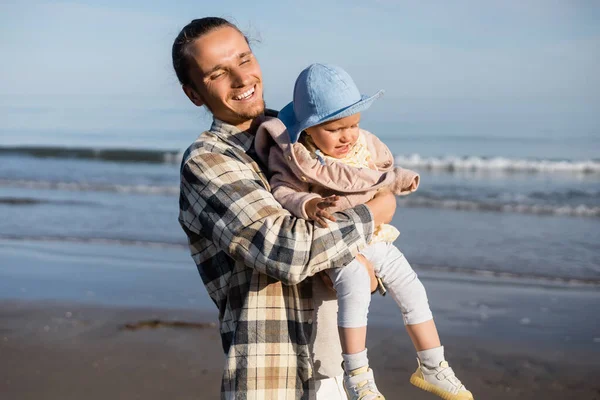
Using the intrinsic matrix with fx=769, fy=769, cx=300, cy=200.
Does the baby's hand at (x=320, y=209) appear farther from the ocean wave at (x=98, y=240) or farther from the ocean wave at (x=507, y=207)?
the ocean wave at (x=507, y=207)

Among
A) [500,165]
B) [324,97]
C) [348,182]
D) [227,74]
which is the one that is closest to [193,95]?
[227,74]

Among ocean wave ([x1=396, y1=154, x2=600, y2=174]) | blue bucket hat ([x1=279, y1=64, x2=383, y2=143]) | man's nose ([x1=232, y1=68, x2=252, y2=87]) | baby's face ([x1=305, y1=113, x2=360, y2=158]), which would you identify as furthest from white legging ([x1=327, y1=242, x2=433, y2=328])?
ocean wave ([x1=396, y1=154, x2=600, y2=174])

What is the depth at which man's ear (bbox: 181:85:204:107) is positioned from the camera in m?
2.63

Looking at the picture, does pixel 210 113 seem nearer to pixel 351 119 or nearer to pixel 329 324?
pixel 351 119

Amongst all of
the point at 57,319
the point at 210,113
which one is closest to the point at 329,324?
the point at 210,113

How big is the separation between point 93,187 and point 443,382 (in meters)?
12.9

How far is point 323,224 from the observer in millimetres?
2191

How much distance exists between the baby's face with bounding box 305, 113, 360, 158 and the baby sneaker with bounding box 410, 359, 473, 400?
76cm

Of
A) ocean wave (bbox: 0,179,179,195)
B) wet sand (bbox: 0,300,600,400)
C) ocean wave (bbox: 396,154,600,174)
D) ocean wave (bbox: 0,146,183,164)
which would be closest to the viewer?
wet sand (bbox: 0,300,600,400)

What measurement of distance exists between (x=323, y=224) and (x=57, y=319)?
4736 mm

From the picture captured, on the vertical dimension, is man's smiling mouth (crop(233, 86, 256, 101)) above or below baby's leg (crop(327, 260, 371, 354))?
above

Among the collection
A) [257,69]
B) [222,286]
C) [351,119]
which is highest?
[257,69]

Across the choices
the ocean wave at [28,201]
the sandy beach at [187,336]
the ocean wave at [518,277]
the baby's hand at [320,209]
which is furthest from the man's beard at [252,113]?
the ocean wave at [28,201]

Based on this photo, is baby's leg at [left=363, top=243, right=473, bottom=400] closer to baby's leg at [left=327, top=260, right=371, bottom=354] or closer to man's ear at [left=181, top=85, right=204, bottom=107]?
Answer: baby's leg at [left=327, top=260, right=371, bottom=354]
